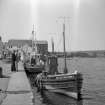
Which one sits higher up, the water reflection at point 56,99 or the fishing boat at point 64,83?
the fishing boat at point 64,83

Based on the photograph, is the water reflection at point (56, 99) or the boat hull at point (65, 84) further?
the boat hull at point (65, 84)

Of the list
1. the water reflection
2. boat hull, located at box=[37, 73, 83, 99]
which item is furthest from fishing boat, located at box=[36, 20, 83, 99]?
the water reflection

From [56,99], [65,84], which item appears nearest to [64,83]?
[65,84]

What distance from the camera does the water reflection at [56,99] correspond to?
23.7 m

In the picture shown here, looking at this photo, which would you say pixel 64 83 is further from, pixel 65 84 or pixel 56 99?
pixel 56 99

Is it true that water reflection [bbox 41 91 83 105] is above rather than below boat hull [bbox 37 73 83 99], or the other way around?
below

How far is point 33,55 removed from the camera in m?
56.5

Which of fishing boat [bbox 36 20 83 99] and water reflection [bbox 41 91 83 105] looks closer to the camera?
water reflection [bbox 41 91 83 105]

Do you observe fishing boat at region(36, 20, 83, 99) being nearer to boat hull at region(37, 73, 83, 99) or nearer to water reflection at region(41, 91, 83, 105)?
boat hull at region(37, 73, 83, 99)

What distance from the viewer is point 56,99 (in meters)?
25.3

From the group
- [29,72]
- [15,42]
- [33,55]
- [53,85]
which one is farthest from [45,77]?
[15,42]

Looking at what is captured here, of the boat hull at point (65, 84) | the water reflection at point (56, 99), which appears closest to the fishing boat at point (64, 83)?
the boat hull at point (65, 84)

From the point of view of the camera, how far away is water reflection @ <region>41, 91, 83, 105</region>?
932 inches

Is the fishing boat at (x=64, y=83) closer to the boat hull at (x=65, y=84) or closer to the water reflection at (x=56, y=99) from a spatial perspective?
the boat hull at (x=65, y=84)
